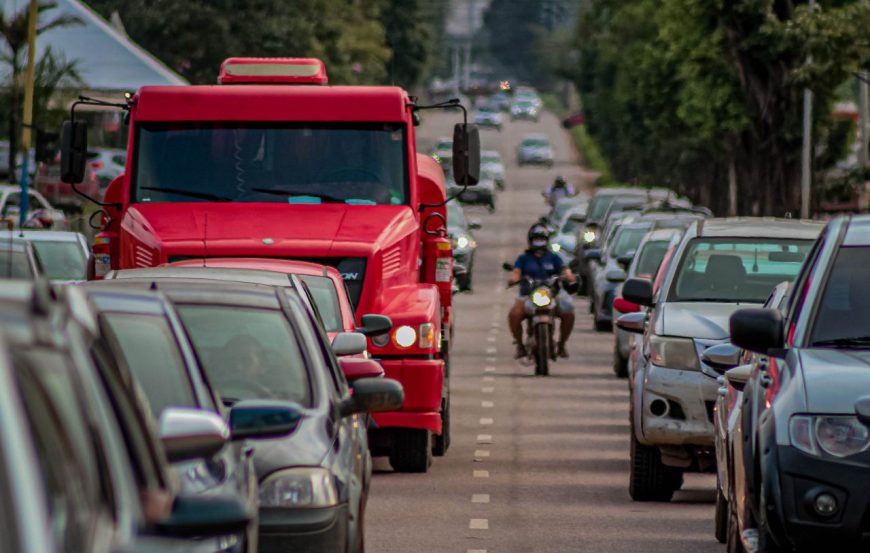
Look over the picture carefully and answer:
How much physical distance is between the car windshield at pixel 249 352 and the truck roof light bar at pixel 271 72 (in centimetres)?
961

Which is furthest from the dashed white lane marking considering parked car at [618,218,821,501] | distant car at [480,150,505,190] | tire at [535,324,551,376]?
distant car at [480,150,505,190]

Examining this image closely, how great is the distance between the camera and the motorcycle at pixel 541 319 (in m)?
26.5

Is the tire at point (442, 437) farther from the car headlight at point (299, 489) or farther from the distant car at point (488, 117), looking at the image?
the distant car at point (488, 117)

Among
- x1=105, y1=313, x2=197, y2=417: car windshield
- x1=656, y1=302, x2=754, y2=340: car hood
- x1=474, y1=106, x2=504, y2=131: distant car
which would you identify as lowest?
x1=474, y1=106, x2=504, y2=131: distant car

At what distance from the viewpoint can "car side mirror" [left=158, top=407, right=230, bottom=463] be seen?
236 inches

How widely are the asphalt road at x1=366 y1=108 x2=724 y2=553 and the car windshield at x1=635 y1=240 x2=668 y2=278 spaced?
1.34 m

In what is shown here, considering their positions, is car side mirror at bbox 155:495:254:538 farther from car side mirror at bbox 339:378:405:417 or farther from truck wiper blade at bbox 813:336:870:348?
truck wiper blade at bbox 813:336:870:348

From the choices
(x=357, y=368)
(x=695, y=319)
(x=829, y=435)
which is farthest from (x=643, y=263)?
(x=829, y=435)

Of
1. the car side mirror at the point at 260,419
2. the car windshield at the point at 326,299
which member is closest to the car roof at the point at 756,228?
the car windshield at the point at 326,299

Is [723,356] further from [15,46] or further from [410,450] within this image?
Answer: [15,46]

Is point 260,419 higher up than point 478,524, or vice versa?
point 260,419

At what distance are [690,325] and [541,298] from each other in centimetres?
1112

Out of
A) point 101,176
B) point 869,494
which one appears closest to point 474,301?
point 101,176

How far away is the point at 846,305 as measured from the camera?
9883 millimetres
